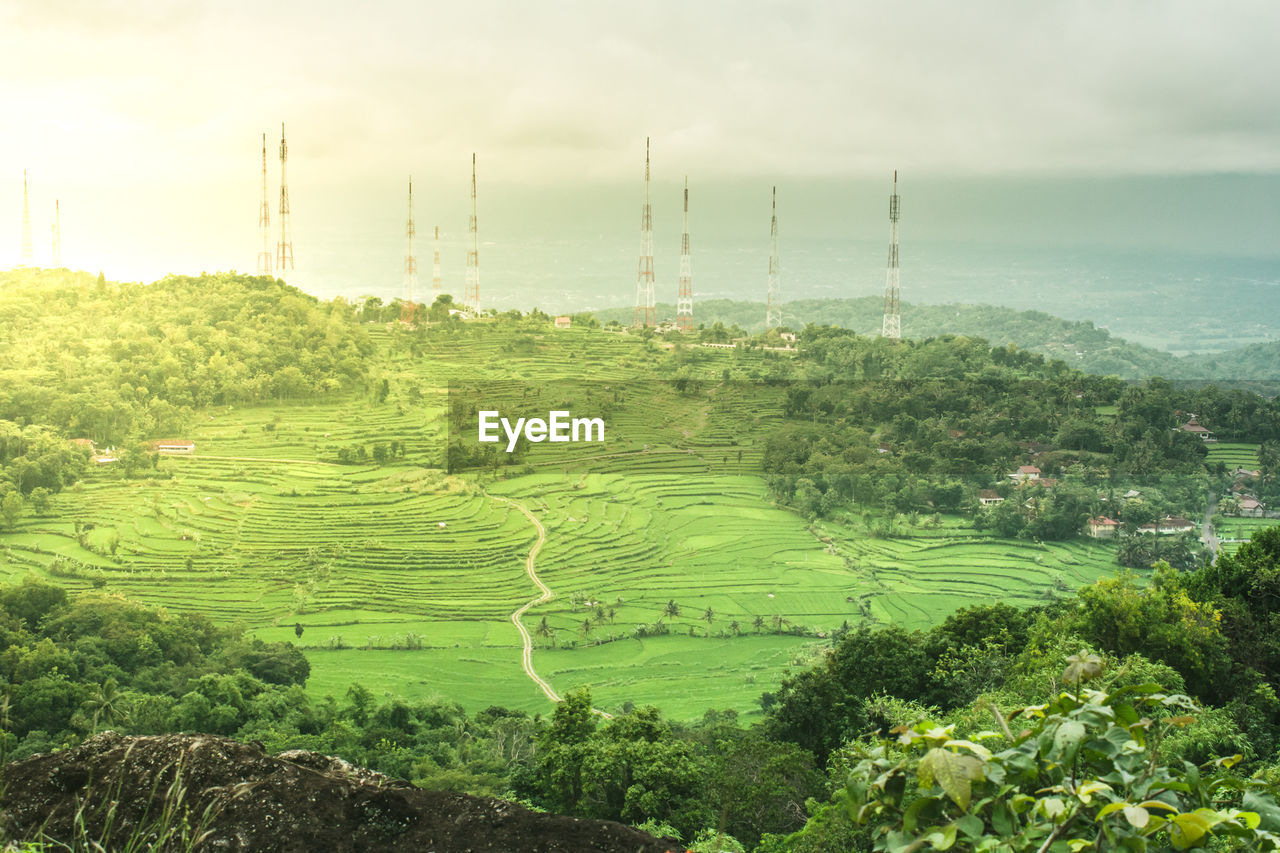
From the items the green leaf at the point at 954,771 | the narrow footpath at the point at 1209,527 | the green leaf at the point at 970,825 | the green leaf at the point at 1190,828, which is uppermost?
the green leaf at the point at 954,771

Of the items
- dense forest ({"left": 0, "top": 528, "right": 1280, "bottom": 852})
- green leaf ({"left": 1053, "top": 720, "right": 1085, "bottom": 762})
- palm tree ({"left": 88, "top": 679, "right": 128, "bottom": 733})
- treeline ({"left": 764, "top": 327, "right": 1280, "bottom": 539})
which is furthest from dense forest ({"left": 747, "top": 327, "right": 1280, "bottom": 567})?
green leaf ({"left": 1053, "top": 720, "right": 1085, "bottom": 762})

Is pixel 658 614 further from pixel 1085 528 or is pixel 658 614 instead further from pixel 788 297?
pixel 788 297

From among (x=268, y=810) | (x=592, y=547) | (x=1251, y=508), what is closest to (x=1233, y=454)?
(x=1251, y=508)

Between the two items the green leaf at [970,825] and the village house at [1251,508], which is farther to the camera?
the village house at [1251,508]

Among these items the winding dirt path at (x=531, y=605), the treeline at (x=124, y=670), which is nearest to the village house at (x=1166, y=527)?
the winding dirt path at (x=531, y=605)

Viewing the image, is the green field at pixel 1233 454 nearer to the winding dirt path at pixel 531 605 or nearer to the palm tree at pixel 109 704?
the winding dirt path at pixel 531 605

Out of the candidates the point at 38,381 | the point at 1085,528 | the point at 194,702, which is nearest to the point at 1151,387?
the point at 1085,528

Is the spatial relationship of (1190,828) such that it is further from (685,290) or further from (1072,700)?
(685,290)
